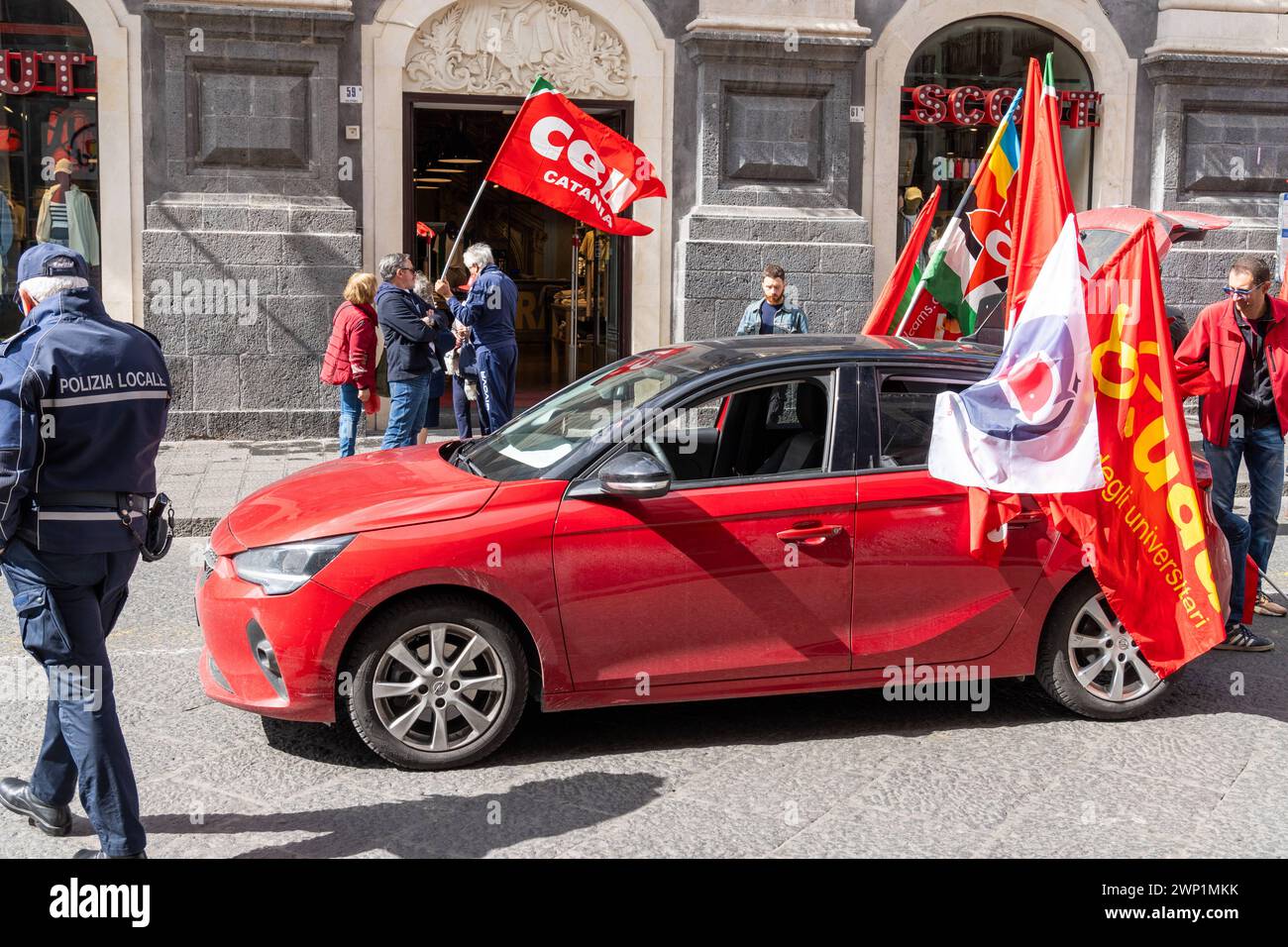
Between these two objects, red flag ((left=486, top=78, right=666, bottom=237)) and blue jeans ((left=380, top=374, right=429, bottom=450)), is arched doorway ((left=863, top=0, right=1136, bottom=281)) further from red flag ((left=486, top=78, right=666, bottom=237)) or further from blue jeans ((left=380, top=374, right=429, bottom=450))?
blue jeans ((left=380, top=374, right=429, bottom=450))

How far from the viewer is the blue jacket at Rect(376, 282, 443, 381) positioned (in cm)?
1107

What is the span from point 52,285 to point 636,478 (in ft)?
6.94

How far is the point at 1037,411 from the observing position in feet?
18.8

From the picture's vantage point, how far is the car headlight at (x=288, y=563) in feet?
17.5

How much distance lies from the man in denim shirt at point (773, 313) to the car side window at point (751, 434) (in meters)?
5.41

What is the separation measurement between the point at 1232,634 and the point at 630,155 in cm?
576

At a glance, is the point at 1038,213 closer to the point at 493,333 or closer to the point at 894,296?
the point at 894,296

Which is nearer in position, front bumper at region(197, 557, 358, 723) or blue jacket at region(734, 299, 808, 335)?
front bumper at region(197, 557, 358, 723)

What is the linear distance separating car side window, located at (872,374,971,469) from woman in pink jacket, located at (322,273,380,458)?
20.0 feet

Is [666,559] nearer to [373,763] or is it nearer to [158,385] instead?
[373,763]

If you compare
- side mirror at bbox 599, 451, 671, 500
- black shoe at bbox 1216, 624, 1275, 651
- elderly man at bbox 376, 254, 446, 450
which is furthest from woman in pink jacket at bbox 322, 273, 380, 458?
black shoe at bbox 1216, 624, 1275, 651

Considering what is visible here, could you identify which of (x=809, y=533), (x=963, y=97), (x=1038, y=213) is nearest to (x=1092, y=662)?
(x=809, y=533)

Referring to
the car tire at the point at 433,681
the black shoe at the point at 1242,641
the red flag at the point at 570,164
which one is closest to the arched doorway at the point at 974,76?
the red flag at the point at 570,164

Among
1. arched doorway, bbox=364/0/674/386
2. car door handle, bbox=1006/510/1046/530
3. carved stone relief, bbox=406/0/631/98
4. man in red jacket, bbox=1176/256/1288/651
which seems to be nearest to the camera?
car door handle, bbox=1006/510/1046/530
